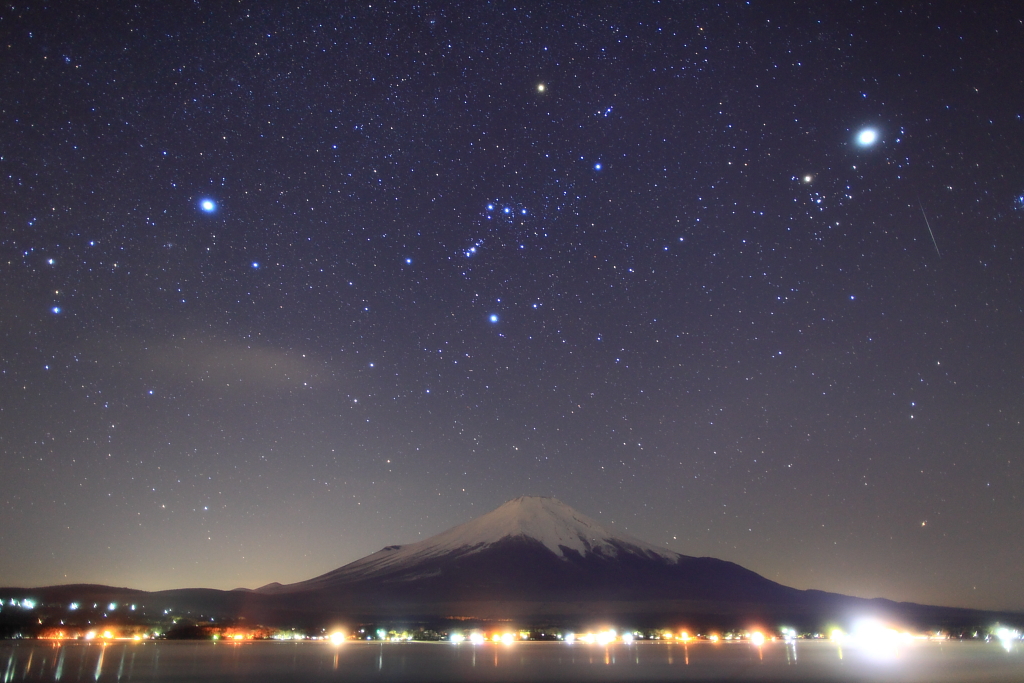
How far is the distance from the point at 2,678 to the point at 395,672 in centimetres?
1997

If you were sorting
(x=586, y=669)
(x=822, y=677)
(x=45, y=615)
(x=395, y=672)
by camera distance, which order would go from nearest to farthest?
1. (x=822, y=677)
2. (x=395, y=672)
3. (x=586, y=669)
4. (x=45, y=615)

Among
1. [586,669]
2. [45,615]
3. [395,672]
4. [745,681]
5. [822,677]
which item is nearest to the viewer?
[745,681]

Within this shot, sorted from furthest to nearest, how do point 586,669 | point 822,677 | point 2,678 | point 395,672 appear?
point 586,669 < point 395,672 < point 822,677 < point 2,678

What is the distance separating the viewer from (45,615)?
7712 inches

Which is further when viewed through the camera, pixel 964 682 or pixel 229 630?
pixel 229 630

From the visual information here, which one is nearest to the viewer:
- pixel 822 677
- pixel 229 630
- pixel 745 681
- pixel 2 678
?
pixel 2 678

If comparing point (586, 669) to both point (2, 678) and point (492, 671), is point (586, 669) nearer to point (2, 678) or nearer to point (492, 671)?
point (492, 671)

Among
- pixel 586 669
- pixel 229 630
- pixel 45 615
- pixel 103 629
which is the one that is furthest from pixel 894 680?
pixel 45 615

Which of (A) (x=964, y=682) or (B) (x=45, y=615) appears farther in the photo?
(B) (x=45, y=615)

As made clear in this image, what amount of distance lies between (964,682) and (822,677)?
7.00 metres

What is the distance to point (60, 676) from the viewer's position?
126 feet

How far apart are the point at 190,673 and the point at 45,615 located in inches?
7508

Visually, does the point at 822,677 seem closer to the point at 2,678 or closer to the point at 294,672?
the point at 294,672

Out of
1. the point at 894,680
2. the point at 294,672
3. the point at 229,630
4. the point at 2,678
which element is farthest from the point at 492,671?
the point at 229,630
